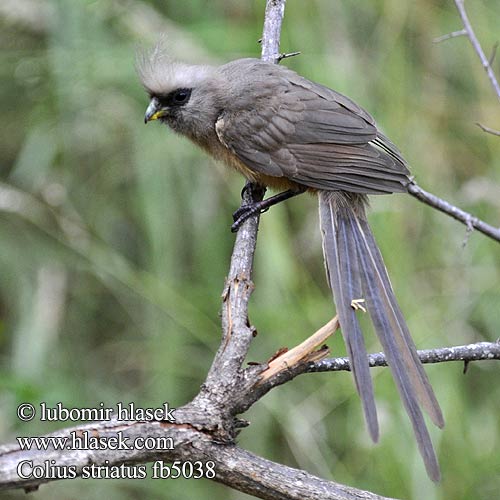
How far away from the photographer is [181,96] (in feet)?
12.2

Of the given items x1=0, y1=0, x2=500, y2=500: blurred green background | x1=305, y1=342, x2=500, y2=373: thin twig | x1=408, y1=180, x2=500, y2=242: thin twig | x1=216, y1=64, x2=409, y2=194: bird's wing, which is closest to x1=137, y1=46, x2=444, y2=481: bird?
x1=216, y1=64, x2=409, y2=194: bird's wing

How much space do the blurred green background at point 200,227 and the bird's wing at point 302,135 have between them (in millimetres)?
724

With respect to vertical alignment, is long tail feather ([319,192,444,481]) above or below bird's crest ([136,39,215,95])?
below

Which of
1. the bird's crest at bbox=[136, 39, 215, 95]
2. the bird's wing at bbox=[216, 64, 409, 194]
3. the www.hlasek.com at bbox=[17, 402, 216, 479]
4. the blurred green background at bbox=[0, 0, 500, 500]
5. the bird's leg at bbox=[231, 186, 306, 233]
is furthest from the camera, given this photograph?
the blurred green background at bbox=[0, 0, 500, 500]

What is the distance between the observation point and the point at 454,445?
148 inches

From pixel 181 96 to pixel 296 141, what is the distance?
2.03ft

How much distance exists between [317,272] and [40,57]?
6.39 feet

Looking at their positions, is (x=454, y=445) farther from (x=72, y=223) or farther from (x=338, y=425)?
(x=72, y=223)

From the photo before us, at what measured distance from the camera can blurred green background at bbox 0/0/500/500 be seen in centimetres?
401

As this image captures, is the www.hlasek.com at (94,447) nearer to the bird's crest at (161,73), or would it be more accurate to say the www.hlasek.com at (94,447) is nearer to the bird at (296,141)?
the bird at (296,141)

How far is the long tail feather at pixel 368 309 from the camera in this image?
2.24 metres

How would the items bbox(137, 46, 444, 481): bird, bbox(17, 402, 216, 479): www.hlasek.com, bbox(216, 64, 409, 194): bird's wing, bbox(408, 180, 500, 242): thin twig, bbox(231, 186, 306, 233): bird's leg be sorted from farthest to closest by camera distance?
bbox(216, 64, 409, 194): bird's wing, bbox(231, 186, 306, 233): bird's leg, bbox(137, 46, 444, 481): bird, bbox(408, 180, 500, 242): thin twig, bbox(17, 402, 216, 479): www.hlasek.com

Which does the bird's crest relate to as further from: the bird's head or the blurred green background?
the blurred green background

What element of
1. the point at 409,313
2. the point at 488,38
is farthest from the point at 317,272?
the point at 488,38
